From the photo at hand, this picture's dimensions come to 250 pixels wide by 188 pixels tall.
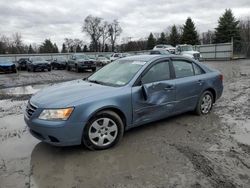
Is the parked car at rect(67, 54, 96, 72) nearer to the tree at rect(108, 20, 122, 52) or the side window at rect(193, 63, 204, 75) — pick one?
the side window at rect(193, 63, 204, 75)

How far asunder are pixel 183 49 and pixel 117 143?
28.3 m

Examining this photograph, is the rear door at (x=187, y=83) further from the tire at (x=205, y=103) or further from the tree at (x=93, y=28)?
the tree at (x=93, y=28)

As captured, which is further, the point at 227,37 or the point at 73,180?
the point at 227,37

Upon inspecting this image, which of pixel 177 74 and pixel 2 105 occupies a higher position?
pixel 177 74

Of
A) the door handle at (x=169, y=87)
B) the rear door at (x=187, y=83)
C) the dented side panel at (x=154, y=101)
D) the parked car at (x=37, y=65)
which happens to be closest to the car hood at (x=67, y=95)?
the dented side panel at (x=154, y=101)

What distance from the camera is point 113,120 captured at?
4559 millimetres

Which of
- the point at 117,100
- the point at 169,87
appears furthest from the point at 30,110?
the point at 169,87

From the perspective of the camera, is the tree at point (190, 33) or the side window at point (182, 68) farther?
the tree at point (190, 33)

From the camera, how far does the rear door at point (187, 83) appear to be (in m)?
5.67

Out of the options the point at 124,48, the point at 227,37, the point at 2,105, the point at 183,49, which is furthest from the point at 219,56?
the point at 124,48

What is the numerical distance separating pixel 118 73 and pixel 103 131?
140 cm

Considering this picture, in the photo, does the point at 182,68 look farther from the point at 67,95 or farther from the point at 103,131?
the point at 67,95

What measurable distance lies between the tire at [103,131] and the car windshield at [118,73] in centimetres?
74

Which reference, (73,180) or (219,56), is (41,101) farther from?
(219,56)
